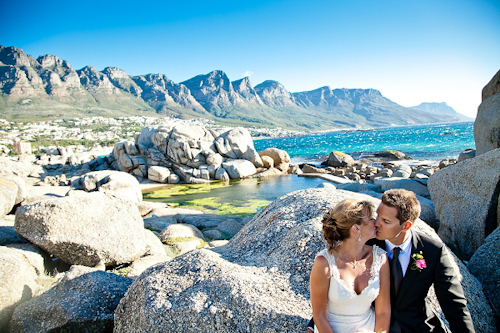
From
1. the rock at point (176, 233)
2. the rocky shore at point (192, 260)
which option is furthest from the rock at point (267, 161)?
the rock at point (176, 233)

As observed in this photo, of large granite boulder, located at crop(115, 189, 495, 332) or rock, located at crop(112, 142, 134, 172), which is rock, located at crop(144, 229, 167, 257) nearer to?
large granite boulder, located at crop(115, 189, 495, 332)

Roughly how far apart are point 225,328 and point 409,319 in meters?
2.38

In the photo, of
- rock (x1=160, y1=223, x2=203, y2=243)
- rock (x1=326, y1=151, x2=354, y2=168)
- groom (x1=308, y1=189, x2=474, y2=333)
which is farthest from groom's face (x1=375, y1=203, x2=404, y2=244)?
rock (x1=326, y1=151, x2=354, y2=168)

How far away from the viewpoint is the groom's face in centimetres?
354

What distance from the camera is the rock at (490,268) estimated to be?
4992mm

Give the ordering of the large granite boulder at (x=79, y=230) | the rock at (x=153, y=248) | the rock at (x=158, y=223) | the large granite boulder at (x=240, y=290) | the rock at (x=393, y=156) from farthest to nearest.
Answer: the rock at (x=393, y=156), the rock at (x=158, y=223), the rock at (x=153, y=248), the large granite boulder at (x=79, y=230), the large granite boulder at (x=240, y=290)

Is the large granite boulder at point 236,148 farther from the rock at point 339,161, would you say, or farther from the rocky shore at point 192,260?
the rocky shore at point 192,260

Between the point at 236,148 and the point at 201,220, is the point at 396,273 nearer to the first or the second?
the point at 201,220

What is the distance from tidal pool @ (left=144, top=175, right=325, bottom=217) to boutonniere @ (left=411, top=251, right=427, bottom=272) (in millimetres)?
17121

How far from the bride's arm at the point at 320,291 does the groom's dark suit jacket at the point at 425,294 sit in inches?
38.2

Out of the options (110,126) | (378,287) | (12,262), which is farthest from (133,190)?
(110,126)

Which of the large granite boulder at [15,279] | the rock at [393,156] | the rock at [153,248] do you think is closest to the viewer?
the large granite boulder at [15,279]

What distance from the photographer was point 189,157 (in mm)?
36594

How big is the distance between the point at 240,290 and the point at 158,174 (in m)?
32.8
